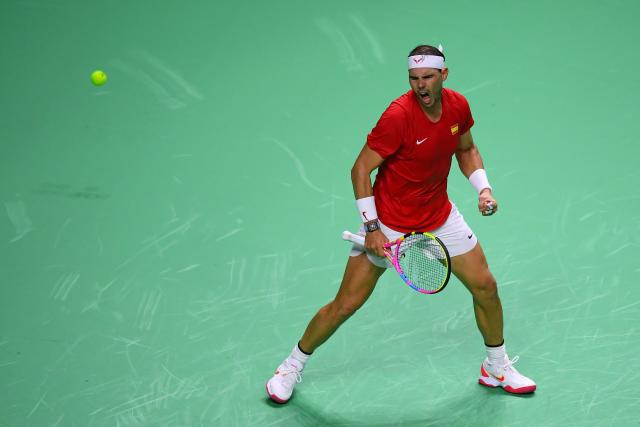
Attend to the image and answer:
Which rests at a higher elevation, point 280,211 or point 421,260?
point 421,260

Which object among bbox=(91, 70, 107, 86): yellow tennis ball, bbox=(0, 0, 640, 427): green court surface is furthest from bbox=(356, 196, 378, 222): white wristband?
bbox=(91, 70, 107, 86): yellow tennis ball

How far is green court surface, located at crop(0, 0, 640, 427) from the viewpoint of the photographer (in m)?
5.04

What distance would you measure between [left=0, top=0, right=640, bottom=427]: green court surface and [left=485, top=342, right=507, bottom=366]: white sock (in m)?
0.18

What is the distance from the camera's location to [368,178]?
4.58m

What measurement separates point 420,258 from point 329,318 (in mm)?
598

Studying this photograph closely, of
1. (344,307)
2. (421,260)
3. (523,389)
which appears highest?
(421,260)

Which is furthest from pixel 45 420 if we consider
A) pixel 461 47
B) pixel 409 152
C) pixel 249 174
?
pixel 461 47

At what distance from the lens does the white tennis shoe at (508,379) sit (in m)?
4.89

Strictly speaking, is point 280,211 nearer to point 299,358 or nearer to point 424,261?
point 299,358

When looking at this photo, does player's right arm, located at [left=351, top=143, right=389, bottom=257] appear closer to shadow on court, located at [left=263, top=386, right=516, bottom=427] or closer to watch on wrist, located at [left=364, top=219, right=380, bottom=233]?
watch on wrist, located at [left=364, top=219, right=380, bottom=233]

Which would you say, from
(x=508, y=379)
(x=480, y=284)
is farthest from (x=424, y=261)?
(x=508, y=379)

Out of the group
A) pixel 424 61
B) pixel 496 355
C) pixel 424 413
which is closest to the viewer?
pixel 424 61

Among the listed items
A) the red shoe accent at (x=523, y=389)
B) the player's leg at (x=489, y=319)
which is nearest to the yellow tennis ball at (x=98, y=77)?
the player's leg at (x=489, y=319)

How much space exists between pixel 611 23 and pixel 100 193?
4.33 metres
